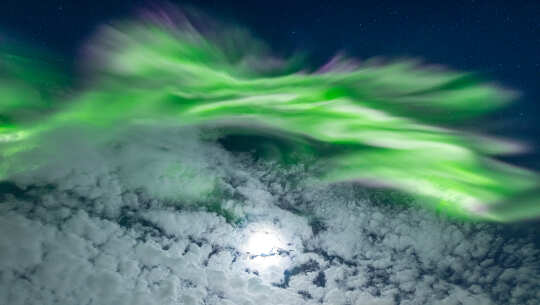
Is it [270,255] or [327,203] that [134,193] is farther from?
[327,203]

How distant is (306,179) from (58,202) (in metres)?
8.01

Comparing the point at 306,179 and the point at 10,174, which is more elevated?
the point at 306,179

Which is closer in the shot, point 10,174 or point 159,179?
point 10,174

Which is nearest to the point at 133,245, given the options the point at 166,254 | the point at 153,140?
the point at 166,254

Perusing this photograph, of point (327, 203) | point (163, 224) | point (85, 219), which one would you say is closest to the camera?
point (85, 219)

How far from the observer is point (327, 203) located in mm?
13758

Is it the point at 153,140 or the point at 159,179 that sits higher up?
the point at 153,140

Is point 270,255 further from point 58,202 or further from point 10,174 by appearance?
point 10,174

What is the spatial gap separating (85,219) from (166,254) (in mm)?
2615

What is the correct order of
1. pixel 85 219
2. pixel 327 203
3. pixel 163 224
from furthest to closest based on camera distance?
pixel 327 203, pixel 163 224, pixel 85 219

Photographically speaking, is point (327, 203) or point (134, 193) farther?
point (327, 203)

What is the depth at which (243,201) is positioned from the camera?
A: 13.3 meters

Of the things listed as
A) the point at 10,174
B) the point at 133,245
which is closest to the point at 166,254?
the point at 133,245

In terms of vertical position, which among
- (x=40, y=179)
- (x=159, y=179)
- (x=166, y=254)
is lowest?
(x=166, y=254)
